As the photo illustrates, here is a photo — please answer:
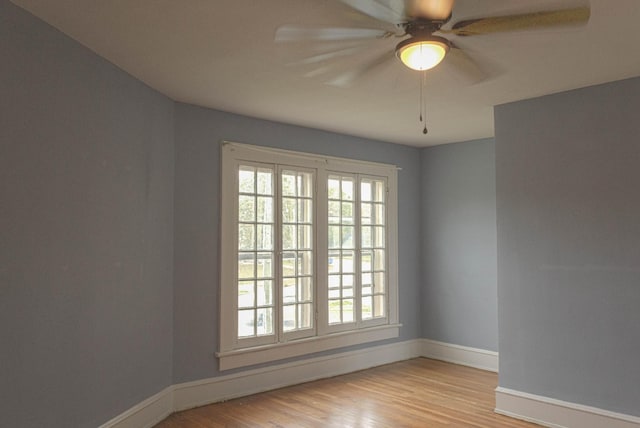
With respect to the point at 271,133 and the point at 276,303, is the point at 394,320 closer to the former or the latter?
the point at 276,303

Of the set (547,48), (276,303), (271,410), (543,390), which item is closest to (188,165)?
(276,303)

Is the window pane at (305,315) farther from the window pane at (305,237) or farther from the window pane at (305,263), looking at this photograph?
the window pane at (305,237)

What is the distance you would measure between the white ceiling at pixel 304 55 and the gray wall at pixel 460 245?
112 cm

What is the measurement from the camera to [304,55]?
3.12 metres

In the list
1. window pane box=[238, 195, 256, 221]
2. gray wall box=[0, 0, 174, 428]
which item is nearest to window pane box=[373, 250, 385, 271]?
window pane box=[238, 195, 256, 221]

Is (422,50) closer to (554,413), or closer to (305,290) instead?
(554,413)

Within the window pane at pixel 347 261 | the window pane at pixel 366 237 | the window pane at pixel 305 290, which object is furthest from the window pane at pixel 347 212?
the window pane at pixel 305 290

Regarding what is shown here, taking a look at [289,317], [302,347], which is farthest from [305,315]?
[302,347]

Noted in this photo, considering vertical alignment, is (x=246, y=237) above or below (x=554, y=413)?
above

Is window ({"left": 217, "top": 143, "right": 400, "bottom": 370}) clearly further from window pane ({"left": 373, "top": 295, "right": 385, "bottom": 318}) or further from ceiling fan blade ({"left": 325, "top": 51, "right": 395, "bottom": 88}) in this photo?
ceiling fan blade ({"left": 325, "top": 51, "right": 395, "bottom": 88})

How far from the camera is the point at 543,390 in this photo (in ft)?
12.8

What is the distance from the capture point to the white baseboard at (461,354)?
550 centimetres

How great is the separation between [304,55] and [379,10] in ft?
3.46

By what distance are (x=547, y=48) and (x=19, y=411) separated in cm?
354
